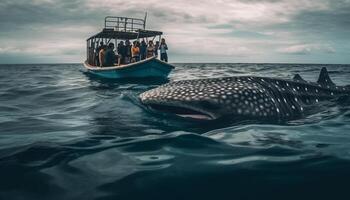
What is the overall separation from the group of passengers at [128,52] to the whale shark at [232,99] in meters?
14.4

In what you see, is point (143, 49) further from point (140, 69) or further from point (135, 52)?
point (140, 69)

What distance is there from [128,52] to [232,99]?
16834mm

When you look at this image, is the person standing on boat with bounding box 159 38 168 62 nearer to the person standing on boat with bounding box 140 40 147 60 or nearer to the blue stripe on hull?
the person standing on boat with bounding box 140 40 147 60

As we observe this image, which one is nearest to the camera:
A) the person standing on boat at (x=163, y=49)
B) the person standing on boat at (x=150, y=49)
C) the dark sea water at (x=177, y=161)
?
the dark sea water at (x=177, y=161)

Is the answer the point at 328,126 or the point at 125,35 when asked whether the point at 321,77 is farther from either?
the point at 125,35

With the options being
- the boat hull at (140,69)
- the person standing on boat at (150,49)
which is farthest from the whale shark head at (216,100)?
the person standing on boat at (150,49)

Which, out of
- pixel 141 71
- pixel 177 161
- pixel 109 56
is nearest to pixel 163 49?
pixel 109 56

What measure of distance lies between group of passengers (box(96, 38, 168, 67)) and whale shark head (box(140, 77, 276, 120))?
14.6 metres

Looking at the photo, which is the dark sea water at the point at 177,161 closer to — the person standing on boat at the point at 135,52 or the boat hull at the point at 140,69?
the boat hull at the point at 140,69

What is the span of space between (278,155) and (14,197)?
2044 mm

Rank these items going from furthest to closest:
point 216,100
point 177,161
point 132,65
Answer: point 132,65
point 216,100
point 177,161

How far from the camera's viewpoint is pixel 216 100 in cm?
490

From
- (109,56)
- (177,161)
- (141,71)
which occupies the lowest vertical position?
(177,161)

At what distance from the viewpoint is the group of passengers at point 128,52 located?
65.0 ft
